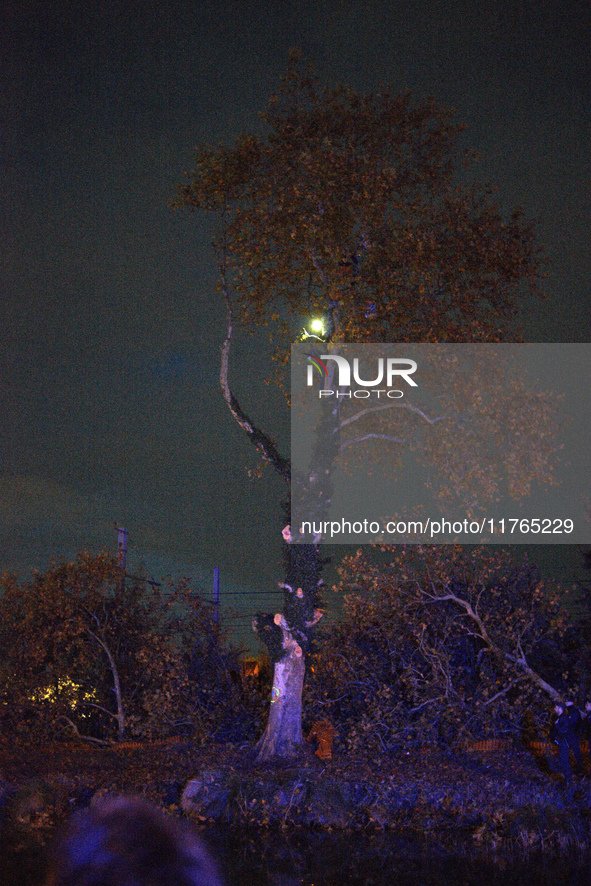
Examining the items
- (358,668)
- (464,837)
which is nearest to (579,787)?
(464,837)

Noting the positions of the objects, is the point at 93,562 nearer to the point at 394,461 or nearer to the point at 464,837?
the point at 394,461

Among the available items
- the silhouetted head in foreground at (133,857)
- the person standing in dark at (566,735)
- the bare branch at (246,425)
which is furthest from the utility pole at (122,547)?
the silhouetted head in foreground at (133,857)

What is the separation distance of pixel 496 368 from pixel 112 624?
9898mm

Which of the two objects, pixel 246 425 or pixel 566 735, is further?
pixel 246 425

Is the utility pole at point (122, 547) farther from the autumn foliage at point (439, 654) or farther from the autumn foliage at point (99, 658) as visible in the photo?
the autumn foliage at point (439, 654)

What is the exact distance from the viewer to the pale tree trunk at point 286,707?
1567cm

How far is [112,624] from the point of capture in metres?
19.1

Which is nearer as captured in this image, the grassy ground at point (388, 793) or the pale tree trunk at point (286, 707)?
the grassy ground at point (388, 793)

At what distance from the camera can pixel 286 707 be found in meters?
15.8

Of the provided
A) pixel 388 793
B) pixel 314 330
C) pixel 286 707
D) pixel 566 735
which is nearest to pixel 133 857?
pixel 388 793

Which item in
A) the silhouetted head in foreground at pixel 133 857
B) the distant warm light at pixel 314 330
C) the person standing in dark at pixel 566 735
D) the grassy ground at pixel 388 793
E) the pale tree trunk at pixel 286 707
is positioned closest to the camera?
the silhouetted head in foreground at pixel 133 857

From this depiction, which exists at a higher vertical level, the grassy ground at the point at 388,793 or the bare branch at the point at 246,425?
the bare branch at the point at 246,425

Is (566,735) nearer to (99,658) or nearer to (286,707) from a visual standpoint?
(286,707)

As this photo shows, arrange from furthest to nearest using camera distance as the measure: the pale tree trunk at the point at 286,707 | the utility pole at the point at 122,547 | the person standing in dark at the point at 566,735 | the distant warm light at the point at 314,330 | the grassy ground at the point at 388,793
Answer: the utility pole at the point at 122,547
the distant warm light at the point at 314,330
the pale tree trunk at the point at 286,707
the person standing in dark at the point at 566,735
the grassy ground at the point at 388,793
